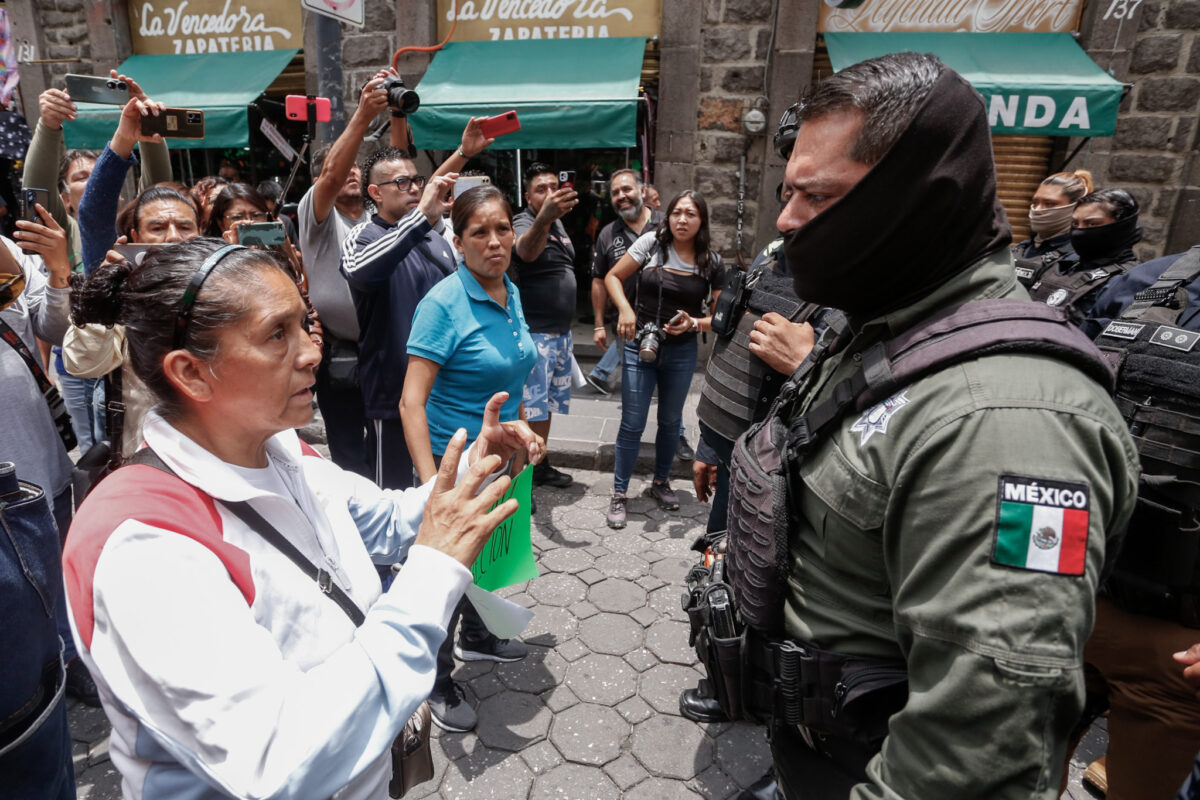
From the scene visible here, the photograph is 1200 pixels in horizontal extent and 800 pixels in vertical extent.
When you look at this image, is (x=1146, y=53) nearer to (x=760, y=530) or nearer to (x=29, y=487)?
(x=760, y=530)

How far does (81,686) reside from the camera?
2850mm

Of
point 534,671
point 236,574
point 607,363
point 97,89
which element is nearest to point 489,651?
point 534,671

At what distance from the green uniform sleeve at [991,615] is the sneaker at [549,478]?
4.04 metres

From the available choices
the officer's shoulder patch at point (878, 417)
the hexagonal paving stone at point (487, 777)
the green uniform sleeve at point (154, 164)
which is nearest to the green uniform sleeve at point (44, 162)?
the green uniform sleeve at point (154, 164)

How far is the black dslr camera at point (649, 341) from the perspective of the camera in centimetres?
421

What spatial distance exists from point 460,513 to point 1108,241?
13.3 feet

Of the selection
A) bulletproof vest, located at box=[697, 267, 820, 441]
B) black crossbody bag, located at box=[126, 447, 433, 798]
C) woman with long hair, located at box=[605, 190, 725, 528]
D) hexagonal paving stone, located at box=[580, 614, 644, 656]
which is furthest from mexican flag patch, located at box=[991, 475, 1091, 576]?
woman with long hair, located at box=[605, 190, 725, 528]

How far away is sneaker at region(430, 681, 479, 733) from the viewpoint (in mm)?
2768

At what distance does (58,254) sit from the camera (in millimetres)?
2754

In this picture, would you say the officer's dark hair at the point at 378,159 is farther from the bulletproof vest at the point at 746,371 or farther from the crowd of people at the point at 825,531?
the bulletproof vest at the point at 746,371

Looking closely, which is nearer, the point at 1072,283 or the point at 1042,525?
the point at 1042,525

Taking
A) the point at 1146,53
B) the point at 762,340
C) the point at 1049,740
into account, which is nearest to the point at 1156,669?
the point at 1049,740

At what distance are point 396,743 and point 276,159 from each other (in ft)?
30.7

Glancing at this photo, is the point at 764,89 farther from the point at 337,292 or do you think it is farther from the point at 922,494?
the point at 922,494
